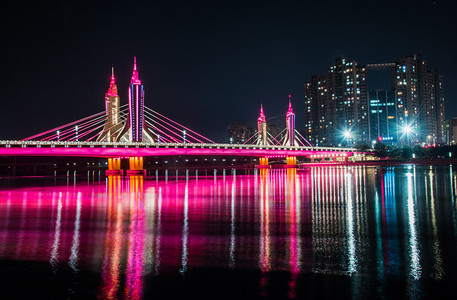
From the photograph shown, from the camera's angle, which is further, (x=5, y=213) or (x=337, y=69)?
(x=337, y=69)

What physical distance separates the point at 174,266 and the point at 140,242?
7.84 ft

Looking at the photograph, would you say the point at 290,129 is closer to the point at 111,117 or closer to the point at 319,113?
the point at 111,117

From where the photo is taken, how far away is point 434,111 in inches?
6914

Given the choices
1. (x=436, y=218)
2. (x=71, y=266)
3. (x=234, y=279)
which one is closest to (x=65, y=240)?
(x=71, y=266)

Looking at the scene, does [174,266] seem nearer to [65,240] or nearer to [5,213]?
[65,240]

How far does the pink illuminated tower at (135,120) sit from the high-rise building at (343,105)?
4297 inches

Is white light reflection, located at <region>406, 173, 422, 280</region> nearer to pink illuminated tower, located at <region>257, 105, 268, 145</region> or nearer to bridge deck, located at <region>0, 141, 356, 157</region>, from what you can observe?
bridge deck, located at <region>0, 141, 356, 157</region>

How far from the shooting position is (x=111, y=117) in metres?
73.6

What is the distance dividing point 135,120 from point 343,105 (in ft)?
406

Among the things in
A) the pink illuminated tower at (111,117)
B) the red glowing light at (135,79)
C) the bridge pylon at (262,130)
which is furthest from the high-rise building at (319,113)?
the red glowing light at (135,79)

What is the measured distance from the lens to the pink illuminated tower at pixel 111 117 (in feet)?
224

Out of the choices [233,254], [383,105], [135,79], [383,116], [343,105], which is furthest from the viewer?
[343,105]

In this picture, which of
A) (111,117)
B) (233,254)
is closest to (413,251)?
(233,254)

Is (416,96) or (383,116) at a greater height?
(416,96)
